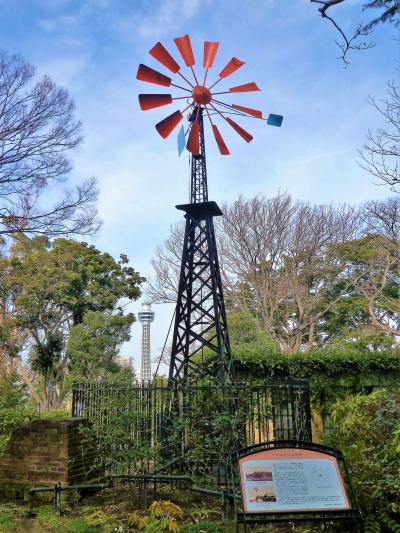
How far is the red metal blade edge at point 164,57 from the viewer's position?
9.72 meters

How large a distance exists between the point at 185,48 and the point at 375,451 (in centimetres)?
891

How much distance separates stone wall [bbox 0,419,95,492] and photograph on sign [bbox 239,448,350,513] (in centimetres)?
304

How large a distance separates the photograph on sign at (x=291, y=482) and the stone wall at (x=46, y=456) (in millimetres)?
3040

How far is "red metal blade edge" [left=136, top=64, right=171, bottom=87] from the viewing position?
971cm

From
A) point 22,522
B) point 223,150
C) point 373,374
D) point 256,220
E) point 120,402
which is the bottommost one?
A: point 22,522

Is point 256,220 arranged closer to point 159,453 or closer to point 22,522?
point 159,453

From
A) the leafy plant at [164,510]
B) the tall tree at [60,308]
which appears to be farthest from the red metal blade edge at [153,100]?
the tall tree at [60,308]

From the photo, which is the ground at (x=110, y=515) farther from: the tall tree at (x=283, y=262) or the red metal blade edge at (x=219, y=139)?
the tall tree at (x=283, y=262)

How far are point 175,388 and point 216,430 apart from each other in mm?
944

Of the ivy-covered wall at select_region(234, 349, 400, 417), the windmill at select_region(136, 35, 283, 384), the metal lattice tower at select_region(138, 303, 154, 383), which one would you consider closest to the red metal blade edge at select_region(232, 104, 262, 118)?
the windmill at select_region(136, 35, 283, 384)

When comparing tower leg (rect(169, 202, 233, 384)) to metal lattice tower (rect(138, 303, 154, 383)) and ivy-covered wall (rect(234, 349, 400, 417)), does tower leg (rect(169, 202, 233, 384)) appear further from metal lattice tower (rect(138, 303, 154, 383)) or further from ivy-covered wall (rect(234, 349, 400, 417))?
metal lattice tower (rect(138, 303, 154, 383))

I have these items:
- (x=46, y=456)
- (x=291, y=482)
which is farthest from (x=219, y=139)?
(x=291, y=482)

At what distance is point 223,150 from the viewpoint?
34.5 feet

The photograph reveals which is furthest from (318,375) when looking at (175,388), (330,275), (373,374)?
(330,275)
